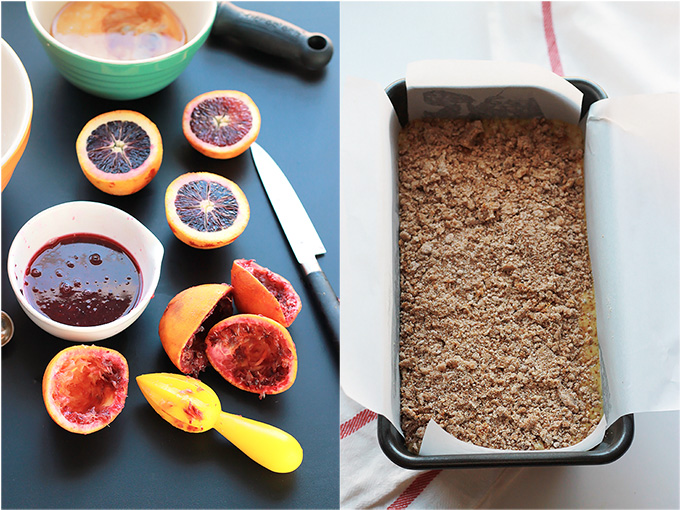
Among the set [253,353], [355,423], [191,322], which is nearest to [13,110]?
[191,322]

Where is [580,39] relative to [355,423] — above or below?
above

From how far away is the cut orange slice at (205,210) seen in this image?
142 centimetres

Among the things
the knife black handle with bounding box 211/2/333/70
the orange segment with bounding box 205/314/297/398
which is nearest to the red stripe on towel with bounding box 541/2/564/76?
the knife black handle with bounding box 211/2/333/70

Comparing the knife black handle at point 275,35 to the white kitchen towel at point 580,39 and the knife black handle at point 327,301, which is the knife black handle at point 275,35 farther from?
the knife black handle at point 327,301

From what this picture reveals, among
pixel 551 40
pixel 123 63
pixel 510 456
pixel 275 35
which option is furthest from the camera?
pixel 551 40

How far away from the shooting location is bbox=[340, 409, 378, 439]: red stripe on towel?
143 centimetres

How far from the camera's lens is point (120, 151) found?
1.46 meters

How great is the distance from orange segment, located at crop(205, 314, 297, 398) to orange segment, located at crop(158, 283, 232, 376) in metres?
0.03

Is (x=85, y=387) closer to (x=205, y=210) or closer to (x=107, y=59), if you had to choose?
(x=205, y=210)

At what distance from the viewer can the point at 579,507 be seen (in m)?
1.42

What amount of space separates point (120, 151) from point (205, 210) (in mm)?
209

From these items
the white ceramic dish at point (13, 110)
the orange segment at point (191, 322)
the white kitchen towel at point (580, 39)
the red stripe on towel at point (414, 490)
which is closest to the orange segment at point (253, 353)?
the orange segment at point (191, 322)

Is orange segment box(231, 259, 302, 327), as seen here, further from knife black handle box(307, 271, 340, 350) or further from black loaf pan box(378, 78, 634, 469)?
black loaf pan box(378, 78, 634, 469)

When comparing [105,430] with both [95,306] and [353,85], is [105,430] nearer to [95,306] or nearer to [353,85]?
[95,306]
